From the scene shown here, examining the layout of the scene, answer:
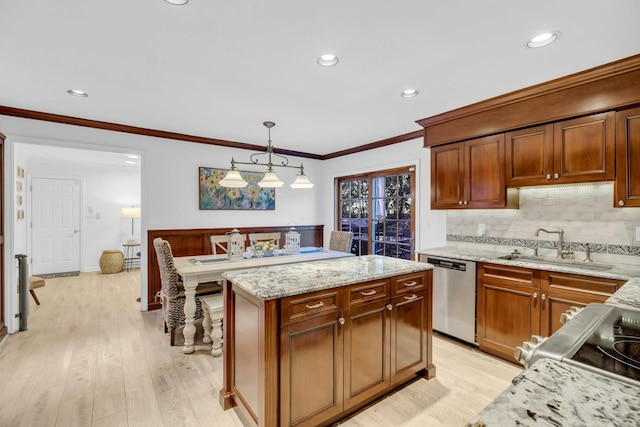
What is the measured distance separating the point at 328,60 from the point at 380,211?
10.00ft

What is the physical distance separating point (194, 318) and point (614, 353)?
3061 mm

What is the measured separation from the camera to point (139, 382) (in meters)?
2.43

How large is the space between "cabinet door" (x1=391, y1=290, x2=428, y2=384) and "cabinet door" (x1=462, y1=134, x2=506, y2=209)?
1394 mm

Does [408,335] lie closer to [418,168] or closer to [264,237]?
[418,168]

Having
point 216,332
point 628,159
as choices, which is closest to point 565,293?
point 628,159

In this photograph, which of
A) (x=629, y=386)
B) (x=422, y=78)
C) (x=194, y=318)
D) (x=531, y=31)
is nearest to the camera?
(x=629, y=386)

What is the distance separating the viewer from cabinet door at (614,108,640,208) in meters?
2.28

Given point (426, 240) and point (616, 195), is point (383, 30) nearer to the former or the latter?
point (616, 195)

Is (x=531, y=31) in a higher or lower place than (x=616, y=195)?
higher

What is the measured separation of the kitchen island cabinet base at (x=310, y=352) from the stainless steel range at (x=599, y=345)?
40.2 inches

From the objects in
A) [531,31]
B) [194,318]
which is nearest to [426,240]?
[531,31]

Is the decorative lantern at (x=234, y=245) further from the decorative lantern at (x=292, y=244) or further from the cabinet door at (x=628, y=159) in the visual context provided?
the cabinet door at (x=628, y=159)

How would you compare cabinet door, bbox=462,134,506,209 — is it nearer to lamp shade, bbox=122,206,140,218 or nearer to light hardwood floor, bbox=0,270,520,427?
light hardwood floor, bbox=0,270,520,427

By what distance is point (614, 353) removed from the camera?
92 cm
